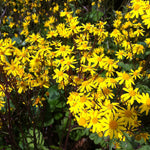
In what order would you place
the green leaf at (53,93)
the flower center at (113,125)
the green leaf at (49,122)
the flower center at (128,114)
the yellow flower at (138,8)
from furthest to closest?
the green leaf at (49,122)
the green leaf at (53,93)
the yellow flower at (138,8)
the flower center at (128,114)
the flower center at (113,125)

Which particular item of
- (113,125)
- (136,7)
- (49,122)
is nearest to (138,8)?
(136,7)

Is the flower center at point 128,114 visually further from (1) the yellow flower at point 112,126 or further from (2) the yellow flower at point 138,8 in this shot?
(2) the yellow flower at point 138,8

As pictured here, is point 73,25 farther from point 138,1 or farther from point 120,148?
point 120,148

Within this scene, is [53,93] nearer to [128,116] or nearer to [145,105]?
[128,116]

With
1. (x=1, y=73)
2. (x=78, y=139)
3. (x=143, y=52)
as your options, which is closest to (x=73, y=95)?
(x=1, y=73)

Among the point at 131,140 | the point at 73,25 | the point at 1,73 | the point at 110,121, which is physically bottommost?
the point at 131,140

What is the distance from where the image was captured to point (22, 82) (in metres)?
2.11

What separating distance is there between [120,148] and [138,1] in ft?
7.46

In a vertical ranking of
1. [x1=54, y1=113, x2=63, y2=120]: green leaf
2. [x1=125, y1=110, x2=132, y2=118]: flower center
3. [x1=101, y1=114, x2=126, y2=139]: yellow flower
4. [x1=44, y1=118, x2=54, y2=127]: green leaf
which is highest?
[x1=125, y1=110, x2=132, y2=118]: flower center

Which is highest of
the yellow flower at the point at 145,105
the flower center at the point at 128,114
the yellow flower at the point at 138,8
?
the yellow flower at the point at 138,8

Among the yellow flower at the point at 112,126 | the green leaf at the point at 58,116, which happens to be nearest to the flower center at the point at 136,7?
the yellow flower at the point at 112,126

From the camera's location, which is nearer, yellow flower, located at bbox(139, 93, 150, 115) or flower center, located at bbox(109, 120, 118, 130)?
flower center, located at bbox(109, 120, 118, 130)

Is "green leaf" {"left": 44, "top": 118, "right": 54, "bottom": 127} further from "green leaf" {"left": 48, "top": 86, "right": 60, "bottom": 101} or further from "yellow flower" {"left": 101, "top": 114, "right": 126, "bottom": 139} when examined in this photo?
"yellow flower" {"left": 101, "top": 114, "right": 126, "bottom": 139}

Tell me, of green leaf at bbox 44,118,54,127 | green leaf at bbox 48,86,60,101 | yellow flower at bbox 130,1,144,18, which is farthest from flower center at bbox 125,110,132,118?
green leaf at bbox 44,118,54,127
